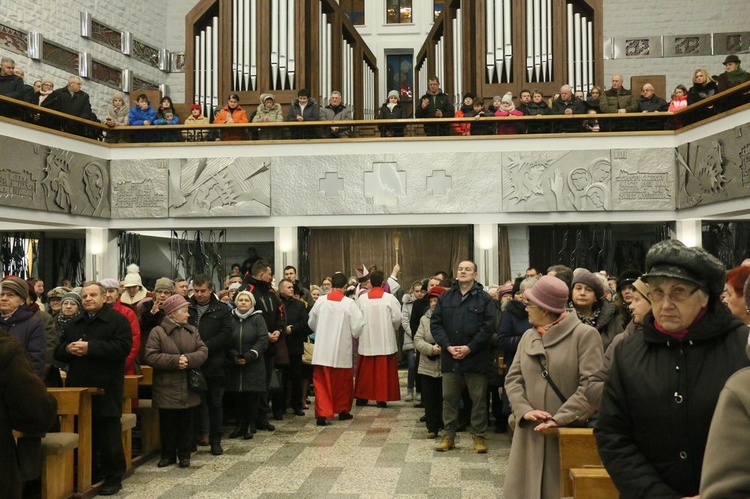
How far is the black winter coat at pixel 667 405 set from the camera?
8.46 ft

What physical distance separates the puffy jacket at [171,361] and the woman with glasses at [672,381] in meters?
4.64

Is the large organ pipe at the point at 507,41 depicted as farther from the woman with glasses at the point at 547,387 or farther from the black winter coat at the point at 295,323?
the woman with glasses at the point at 547,387

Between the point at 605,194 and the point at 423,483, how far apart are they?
371 inches

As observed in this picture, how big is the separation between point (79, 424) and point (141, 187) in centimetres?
985

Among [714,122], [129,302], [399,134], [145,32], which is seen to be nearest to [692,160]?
[714,122]

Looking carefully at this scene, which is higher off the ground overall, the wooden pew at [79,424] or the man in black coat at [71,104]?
the man in black coat at [71,104]

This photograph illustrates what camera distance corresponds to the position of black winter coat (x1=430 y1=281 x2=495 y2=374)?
7.41 m

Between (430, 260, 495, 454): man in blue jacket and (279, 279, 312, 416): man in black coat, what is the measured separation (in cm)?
252

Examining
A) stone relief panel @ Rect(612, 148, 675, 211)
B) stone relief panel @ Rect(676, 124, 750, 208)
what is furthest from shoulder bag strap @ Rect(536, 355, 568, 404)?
stone relief panel @ Rect(612, 148, 675, 211)

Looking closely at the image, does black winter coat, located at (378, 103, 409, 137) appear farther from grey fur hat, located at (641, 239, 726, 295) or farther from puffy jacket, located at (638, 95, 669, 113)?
grey fur hat, located at (641, 239, 726, 295)

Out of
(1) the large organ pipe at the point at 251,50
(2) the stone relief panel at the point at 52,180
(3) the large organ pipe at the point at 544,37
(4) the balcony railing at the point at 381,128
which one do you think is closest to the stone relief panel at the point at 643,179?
(4) the balcony railing at the point at 381,128

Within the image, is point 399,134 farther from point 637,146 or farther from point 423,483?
point 423,483

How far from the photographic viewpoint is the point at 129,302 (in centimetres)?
861

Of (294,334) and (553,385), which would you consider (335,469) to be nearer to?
(553,385)
